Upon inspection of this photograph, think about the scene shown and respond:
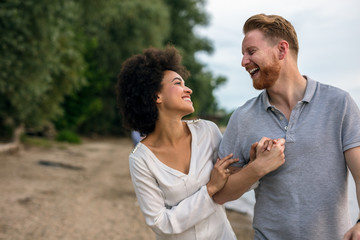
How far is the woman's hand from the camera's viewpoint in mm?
2137

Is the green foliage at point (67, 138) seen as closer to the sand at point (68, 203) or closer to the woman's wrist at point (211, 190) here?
the sand at point (68, 203)

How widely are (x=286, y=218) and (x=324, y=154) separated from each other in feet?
1.26

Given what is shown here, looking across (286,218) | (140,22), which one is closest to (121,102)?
(286,218)

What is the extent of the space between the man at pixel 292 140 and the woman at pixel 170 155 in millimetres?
212

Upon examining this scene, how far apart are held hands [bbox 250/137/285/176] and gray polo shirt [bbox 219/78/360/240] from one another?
66mm

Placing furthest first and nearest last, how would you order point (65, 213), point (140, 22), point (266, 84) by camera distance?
point (140, 22) < point (65, 213) < point (266, 84)

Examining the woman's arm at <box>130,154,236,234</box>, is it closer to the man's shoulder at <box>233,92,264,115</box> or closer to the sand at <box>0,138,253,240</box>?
the man's shoulder at <box>233,92,264,115</box>

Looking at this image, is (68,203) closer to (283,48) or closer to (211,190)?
(211,190)

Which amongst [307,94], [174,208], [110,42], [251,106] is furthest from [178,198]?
[110,42]

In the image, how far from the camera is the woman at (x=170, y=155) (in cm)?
219

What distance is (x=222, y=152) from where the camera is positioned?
2.24 metres

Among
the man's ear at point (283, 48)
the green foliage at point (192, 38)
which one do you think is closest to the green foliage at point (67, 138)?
the green foliage at point (192, 38)

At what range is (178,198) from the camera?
2.28m

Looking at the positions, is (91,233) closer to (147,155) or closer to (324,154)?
(147,155)
